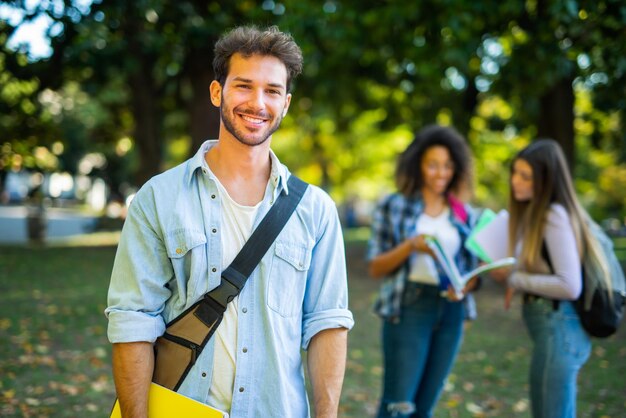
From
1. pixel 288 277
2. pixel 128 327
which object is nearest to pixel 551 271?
pixel 288 277

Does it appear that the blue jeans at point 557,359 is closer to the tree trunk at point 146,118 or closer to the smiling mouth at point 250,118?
the smiling mouth at point 250,118

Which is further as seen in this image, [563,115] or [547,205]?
[563,115]

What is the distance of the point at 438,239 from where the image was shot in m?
4.39

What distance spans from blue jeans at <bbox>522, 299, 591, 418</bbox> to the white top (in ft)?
0.38

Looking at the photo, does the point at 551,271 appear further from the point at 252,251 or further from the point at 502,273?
the point at 252,251

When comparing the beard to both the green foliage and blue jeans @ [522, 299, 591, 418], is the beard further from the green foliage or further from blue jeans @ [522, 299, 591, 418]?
the green foliage

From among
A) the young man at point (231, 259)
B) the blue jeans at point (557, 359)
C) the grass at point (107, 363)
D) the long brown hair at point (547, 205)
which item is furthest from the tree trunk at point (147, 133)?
the young man at point (231, 259)

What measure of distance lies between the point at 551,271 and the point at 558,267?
0.08m

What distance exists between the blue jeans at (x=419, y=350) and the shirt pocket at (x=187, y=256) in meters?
2.17

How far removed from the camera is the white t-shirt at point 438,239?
14.2 ft

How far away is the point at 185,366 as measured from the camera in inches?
92.4

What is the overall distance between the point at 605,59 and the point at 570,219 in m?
6.51

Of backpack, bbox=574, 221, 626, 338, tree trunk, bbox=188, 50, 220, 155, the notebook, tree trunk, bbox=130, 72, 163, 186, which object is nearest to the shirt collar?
the notebook

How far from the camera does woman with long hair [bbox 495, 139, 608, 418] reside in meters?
3.65
